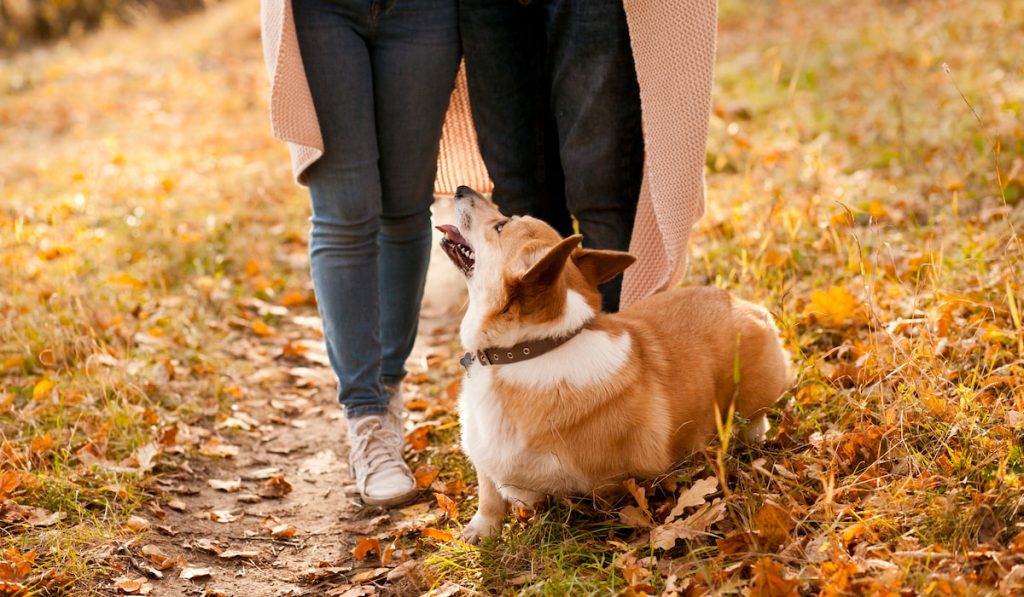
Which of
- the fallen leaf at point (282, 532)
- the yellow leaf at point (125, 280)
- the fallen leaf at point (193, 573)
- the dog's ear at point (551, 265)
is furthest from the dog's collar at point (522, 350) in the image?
the yellow leaf at point (125, 280)

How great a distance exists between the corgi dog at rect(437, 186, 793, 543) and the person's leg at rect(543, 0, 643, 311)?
0.40m

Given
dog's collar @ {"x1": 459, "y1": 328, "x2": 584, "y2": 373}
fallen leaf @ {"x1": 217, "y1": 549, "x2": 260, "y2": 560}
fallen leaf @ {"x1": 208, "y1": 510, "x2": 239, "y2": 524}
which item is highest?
dog's collar @ {"x1": 459, "y1": 328, "x2": 584, "y2": 373}

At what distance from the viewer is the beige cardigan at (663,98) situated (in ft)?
9.62

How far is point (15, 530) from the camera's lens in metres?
2.78

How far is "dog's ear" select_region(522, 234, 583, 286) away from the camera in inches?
96.7

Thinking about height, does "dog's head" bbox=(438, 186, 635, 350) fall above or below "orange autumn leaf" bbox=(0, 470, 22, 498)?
above

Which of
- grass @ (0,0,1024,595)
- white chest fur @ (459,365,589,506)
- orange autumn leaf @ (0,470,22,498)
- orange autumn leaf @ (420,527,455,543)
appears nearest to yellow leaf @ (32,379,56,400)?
grass @ (0,0,1024,595)

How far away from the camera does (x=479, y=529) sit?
2.79 meters

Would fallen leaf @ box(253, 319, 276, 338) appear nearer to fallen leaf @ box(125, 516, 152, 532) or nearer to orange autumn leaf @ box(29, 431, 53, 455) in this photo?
orange autumn leaf @ box(29, 431, 53, 455)

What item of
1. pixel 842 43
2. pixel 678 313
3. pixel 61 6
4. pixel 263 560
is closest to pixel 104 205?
pixel 263 560

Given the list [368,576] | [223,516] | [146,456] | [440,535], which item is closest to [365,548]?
[368,576]

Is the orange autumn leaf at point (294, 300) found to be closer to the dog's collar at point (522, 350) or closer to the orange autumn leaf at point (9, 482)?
the orange autumn leaf at point (9, 482)

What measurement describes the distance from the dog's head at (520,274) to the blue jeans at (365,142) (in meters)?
0.38

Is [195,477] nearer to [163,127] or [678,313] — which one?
[678,313]
